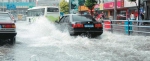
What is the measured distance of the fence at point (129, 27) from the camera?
13.5 metres

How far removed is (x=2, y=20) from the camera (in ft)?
37.2

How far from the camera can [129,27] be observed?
15.0 metres

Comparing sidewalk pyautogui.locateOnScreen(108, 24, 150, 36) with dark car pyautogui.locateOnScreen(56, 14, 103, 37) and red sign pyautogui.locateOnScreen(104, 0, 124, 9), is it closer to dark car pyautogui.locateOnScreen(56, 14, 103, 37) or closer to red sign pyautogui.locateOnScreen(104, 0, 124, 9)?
dark car pyautogui.locateOnScreen(56, 14, 103, 37)

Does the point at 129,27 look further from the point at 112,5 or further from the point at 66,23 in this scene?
the point at 112,5

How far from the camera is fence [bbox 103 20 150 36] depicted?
13540 mm

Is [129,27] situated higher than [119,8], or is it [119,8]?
[119,8]

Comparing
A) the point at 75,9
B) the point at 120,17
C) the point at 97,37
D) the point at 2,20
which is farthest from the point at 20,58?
the point at 75,9

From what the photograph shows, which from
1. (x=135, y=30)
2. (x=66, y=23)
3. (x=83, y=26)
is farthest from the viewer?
(x=135, y=30)

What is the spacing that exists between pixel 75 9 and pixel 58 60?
5573cm

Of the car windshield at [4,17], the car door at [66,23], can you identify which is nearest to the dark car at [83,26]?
the car door at [66,23]

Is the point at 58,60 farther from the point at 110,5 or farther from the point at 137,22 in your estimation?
the point at 110,5

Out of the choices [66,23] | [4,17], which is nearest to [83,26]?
[66,23]

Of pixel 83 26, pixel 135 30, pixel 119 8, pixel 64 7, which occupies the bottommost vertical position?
pixel 135 30

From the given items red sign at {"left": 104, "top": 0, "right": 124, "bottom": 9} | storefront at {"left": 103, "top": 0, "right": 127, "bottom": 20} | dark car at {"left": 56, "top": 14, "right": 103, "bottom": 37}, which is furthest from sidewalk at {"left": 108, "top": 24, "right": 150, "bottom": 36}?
storefront at {"left": 103, "top": 0, "right": 127, "bottom": 20}
